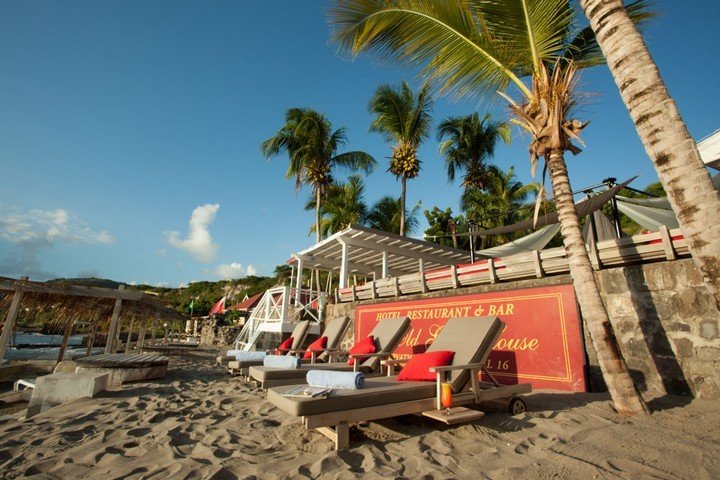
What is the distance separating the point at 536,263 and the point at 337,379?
477cm

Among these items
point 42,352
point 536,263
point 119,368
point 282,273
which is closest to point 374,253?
point 536,263

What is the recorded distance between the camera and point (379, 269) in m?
17.5

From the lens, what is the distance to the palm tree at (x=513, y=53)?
433cm

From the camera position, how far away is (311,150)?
1941 centimetres

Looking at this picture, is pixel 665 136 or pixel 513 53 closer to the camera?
pixel 665 136

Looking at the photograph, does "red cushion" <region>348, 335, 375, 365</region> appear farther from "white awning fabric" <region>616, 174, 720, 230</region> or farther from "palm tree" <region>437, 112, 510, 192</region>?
"palm tree" <region>437, 112, 510, 192</region>

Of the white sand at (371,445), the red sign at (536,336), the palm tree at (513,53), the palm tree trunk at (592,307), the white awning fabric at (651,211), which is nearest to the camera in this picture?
the white sand at (371,445)

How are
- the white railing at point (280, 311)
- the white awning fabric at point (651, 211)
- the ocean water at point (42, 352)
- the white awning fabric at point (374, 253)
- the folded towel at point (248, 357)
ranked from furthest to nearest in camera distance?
the ocean water at point (42, 352)
the white railing at point (280, 311)
the white awning fabric at point (374, 253)
the white awning fabric at point (651, 211)
the folded towel at point (248, 357)

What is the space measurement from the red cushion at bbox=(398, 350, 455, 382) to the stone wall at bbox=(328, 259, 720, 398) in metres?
3.03

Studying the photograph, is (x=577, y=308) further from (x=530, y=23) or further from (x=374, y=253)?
(x=374, y=253)

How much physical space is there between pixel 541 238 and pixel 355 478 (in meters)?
10.7

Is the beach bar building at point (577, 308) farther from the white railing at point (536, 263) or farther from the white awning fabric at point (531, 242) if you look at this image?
the white awning fabric at point (531, 242)

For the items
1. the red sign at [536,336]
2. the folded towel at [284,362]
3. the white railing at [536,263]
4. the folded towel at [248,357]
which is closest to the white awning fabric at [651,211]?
the white railing at [536,263]

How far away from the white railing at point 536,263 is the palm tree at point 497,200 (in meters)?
11.6
